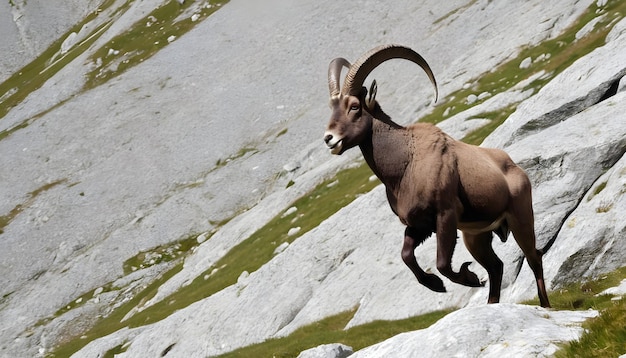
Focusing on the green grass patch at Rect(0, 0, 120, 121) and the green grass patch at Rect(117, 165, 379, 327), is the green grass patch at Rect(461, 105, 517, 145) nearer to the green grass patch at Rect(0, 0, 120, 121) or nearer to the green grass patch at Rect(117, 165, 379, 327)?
the green grass patch at Rect(117, 165, 379, 327)

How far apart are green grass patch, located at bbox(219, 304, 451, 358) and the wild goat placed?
1177 centimetres

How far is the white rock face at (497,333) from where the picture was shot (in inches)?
353

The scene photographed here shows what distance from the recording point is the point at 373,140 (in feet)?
45.7

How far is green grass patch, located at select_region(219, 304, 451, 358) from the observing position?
26.3 metres

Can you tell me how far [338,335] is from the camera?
29.9m

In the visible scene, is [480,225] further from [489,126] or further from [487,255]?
[489,126]

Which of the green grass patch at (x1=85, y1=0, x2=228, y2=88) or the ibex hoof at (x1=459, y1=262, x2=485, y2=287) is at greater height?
the green grass patch at (x1=85, y1=0, x2=228, y2=88)

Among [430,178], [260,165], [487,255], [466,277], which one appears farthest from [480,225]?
[260,165]

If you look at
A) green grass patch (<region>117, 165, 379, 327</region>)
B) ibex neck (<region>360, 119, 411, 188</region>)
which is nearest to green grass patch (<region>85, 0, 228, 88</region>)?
green grass patch (<region>117, 165, 379, 327</region>)

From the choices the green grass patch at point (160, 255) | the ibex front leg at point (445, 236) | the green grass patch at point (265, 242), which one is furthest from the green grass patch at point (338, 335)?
the green grass patch at point (160, 255)

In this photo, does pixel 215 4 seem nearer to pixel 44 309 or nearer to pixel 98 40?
pixel 98 40

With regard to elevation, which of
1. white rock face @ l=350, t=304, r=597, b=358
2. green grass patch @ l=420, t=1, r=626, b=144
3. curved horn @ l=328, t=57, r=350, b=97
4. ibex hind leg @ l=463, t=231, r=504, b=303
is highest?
curved horn @ l=328, t=57, r=350, b=97

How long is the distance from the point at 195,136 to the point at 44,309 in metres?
32.1

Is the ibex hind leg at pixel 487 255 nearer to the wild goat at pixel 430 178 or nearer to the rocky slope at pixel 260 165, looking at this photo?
the wild goat at pixel 430 178
